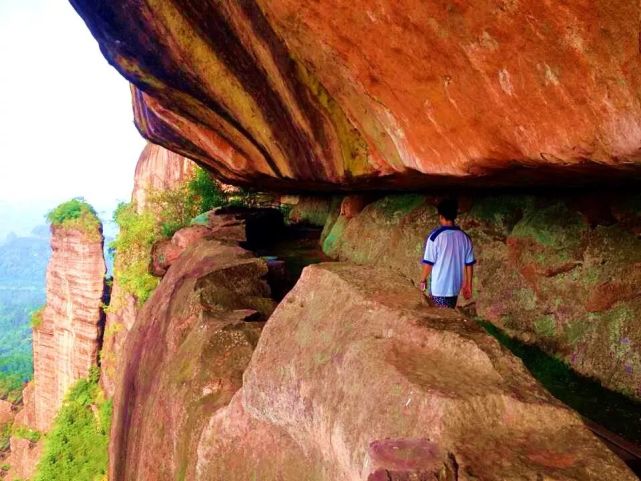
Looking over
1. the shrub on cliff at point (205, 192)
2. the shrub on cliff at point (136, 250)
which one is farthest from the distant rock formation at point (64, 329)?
the shrub on cliff at point (205, 192)

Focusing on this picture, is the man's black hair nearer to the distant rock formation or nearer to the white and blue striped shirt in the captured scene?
the white and blue striped shirt

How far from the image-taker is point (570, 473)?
2.06 m

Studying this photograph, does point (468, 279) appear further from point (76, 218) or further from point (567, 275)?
point (76, 218)

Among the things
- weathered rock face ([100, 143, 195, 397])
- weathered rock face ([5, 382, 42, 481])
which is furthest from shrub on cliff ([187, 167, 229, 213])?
weathered rock face ([5, 382, 42, 481])

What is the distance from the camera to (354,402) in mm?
2758

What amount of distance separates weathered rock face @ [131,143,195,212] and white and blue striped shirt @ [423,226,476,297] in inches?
718

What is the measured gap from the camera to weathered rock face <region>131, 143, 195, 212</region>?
75.3 ft

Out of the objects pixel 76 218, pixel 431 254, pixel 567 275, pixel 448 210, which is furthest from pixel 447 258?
pixel 76 218

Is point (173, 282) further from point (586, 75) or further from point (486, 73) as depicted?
point (586, 75)

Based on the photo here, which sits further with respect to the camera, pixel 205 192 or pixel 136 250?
pixel 136 250

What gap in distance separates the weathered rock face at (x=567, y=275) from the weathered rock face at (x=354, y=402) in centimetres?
319

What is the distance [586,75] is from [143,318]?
25.3ft

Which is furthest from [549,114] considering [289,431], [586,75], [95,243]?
[95,243]

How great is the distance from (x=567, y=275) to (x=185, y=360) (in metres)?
4.65
